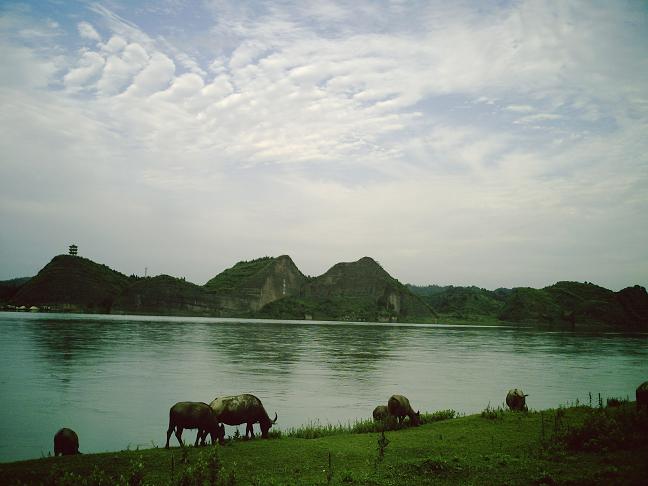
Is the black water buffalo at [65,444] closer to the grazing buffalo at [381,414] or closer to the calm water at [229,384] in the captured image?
the calm water at [229,384]

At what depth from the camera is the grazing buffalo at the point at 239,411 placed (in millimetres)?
16578

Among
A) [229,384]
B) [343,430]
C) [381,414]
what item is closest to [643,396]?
[381,414]

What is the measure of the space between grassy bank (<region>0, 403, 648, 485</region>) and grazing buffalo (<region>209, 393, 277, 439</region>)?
2.31 ft

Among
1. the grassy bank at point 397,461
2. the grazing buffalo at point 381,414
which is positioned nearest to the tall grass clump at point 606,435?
the grassy bank at point 397,461

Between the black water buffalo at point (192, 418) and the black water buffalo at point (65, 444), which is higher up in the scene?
the black water buffalo at point (192, 418)

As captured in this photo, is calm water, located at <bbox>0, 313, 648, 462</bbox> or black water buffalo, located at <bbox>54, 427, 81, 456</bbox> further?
calm water, located at <bbox>0, 313, 648, 462</bbox>

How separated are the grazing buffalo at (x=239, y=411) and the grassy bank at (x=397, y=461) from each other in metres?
0.70

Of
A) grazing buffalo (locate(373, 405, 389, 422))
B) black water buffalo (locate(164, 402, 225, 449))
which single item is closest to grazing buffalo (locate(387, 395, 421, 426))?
grazing buffalo (locate(373, 405, 389, 422))

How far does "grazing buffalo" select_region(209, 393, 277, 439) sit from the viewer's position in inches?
653

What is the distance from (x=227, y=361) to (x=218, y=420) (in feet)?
109

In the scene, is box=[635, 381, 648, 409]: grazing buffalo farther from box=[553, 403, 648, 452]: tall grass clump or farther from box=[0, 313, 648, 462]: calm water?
box=[0, 313, 648, 462]: calm water

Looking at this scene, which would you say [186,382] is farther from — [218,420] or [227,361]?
[218,420]

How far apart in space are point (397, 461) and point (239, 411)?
6092mm

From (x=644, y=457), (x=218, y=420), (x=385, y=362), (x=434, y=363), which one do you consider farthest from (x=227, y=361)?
(x=644, y=457)
